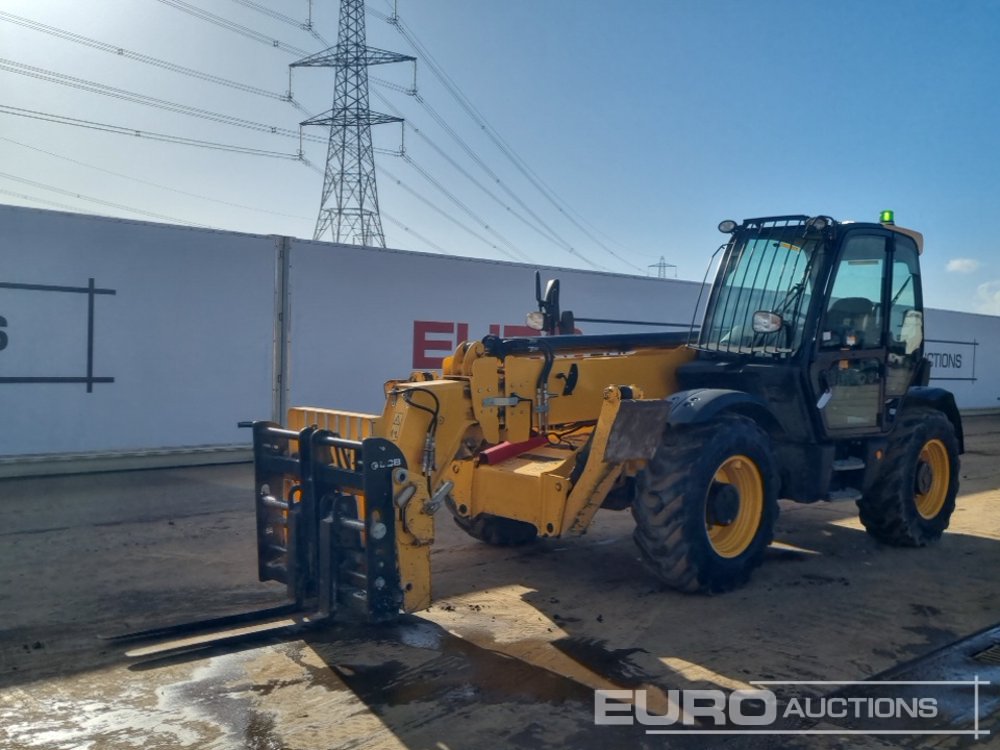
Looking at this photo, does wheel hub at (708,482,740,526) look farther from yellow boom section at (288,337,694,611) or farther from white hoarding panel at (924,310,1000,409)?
white hoarding panel at (924,310,1000,409)

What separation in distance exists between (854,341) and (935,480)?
1.88 metres

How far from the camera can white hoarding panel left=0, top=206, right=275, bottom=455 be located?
31.7 feet

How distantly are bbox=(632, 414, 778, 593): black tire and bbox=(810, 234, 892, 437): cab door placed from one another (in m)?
1.15

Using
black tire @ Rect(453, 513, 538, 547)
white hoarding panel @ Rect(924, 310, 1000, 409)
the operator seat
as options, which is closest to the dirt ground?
black tire @ Rect(453, 513, 538, 547)

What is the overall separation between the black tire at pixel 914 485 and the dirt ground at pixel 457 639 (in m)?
0.19

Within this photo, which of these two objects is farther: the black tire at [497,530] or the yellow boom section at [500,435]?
the black tire at [497,530]

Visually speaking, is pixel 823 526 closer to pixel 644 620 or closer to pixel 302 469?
pixel 644 620

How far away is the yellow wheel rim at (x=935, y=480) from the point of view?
807cm

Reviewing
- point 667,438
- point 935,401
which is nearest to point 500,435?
point 667,438

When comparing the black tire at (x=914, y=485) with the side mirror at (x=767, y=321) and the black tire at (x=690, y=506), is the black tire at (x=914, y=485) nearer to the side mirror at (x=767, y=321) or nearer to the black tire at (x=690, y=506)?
the side mirror at (x=767, y=321)

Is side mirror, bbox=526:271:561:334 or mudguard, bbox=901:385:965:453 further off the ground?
side mirror, bbox=526:271:561:334

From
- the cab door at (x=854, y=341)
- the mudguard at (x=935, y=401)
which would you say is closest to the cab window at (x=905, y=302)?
the cab door at (x=854, y=341)

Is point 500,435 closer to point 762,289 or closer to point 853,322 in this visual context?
point 762,289

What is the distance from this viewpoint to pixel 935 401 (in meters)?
8.16
